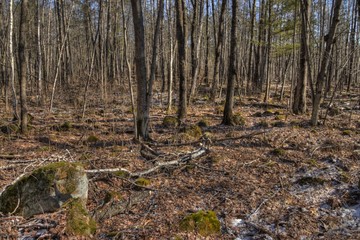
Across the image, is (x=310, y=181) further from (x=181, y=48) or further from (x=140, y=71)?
(x=181, y=48)

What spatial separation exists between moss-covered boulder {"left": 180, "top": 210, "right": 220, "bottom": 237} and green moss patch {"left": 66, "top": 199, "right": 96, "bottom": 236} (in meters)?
1.26

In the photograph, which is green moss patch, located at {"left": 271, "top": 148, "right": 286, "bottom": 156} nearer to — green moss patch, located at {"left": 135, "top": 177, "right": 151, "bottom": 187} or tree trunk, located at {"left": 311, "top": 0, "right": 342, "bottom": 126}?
tree trunk, located at {"left": 311, "top": 0, "right": 342, "bottom": 126}

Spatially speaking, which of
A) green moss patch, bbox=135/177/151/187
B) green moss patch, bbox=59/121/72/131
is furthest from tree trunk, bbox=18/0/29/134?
green moss patch, bbox=135/177/151/187

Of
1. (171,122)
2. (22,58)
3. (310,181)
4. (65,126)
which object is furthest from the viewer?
(171,122)

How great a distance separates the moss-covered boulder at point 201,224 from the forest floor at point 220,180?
0.25 ft

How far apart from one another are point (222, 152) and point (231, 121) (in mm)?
3059

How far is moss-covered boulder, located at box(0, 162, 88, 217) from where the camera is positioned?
397 cm

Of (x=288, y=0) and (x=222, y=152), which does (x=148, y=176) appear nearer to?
(x=222, y=152)

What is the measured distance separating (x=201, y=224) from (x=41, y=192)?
7.59 feet

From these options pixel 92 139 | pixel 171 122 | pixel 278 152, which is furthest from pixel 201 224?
pixel 171 122

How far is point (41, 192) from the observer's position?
4.02 meters

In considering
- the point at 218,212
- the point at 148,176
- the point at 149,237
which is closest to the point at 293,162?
the point at 218,212

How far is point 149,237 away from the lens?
12.5 ft

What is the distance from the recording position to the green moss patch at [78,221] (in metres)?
3.63
